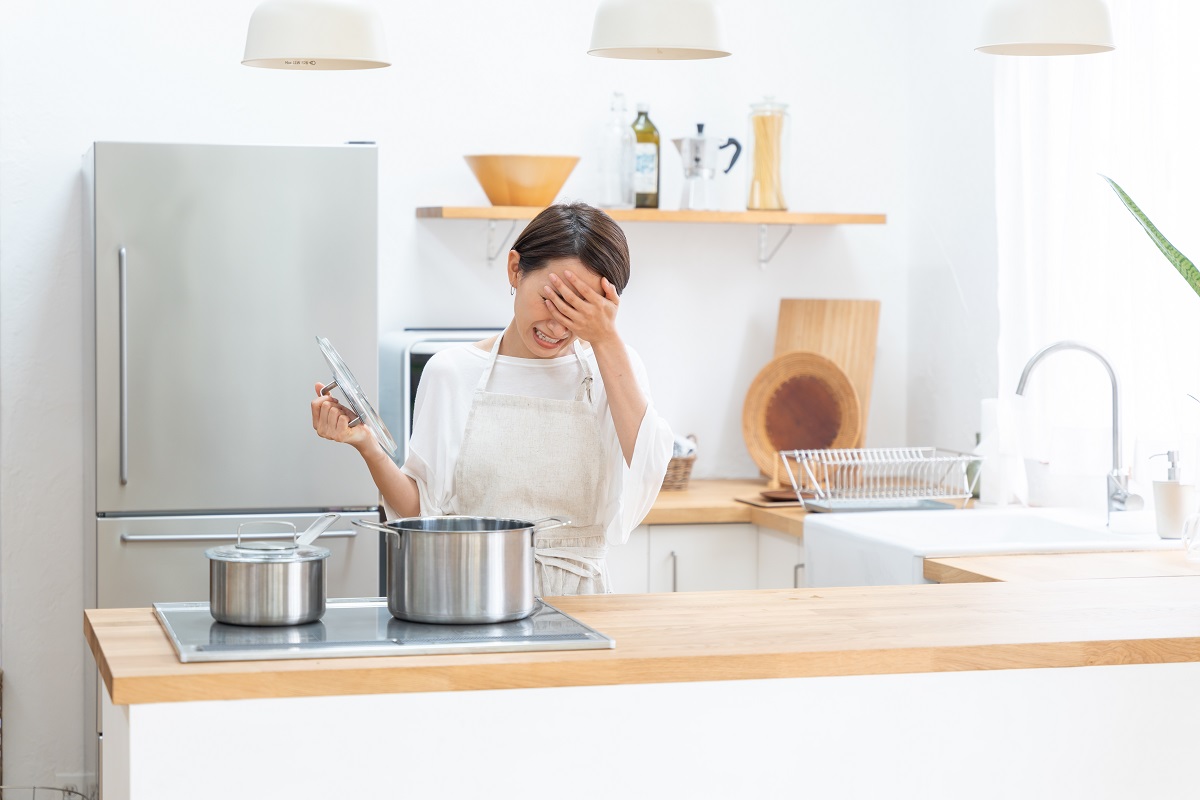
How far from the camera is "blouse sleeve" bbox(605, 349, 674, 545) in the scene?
2.05 metres

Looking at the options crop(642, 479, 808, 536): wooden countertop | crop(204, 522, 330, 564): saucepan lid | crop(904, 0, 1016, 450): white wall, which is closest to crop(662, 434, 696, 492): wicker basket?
crop(642, 479, 808, 536): wooden countertop

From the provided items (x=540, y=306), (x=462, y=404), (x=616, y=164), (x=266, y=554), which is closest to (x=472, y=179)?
(x=616, y=164)

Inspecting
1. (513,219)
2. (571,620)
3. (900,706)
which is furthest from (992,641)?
(513,219)

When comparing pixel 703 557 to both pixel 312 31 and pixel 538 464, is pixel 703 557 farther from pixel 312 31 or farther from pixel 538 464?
pixel 312 31

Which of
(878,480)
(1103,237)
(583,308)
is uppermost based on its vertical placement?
(1103,237)

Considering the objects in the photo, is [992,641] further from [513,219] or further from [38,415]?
[38,415]

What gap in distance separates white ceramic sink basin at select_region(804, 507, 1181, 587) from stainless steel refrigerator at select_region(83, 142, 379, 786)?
1092 millimetres

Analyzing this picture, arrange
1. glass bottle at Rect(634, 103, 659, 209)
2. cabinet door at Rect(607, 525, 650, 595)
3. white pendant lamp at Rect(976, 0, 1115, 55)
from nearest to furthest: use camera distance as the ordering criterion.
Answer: white pendant lamp at Rect(976, 0, 1115, 55) → cabinet door at Rect(607, 525, 650, 595) → glass bottle at Rect(634, 103, 659, 209)

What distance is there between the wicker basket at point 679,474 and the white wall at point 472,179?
341 millimetres

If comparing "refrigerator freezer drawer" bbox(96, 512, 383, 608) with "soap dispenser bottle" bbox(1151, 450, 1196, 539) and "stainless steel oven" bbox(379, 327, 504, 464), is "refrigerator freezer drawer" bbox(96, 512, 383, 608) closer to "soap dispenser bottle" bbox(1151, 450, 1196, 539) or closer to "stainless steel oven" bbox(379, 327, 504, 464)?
"stainless steel oven" bbox(379, 327, 504, 464)

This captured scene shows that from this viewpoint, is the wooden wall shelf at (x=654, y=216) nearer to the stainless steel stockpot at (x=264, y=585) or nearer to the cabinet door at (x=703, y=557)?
the cabinet door at (x=703, y=557)

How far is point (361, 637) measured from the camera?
1.61 meters

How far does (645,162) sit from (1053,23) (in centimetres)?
182

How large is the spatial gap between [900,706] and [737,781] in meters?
0.22
